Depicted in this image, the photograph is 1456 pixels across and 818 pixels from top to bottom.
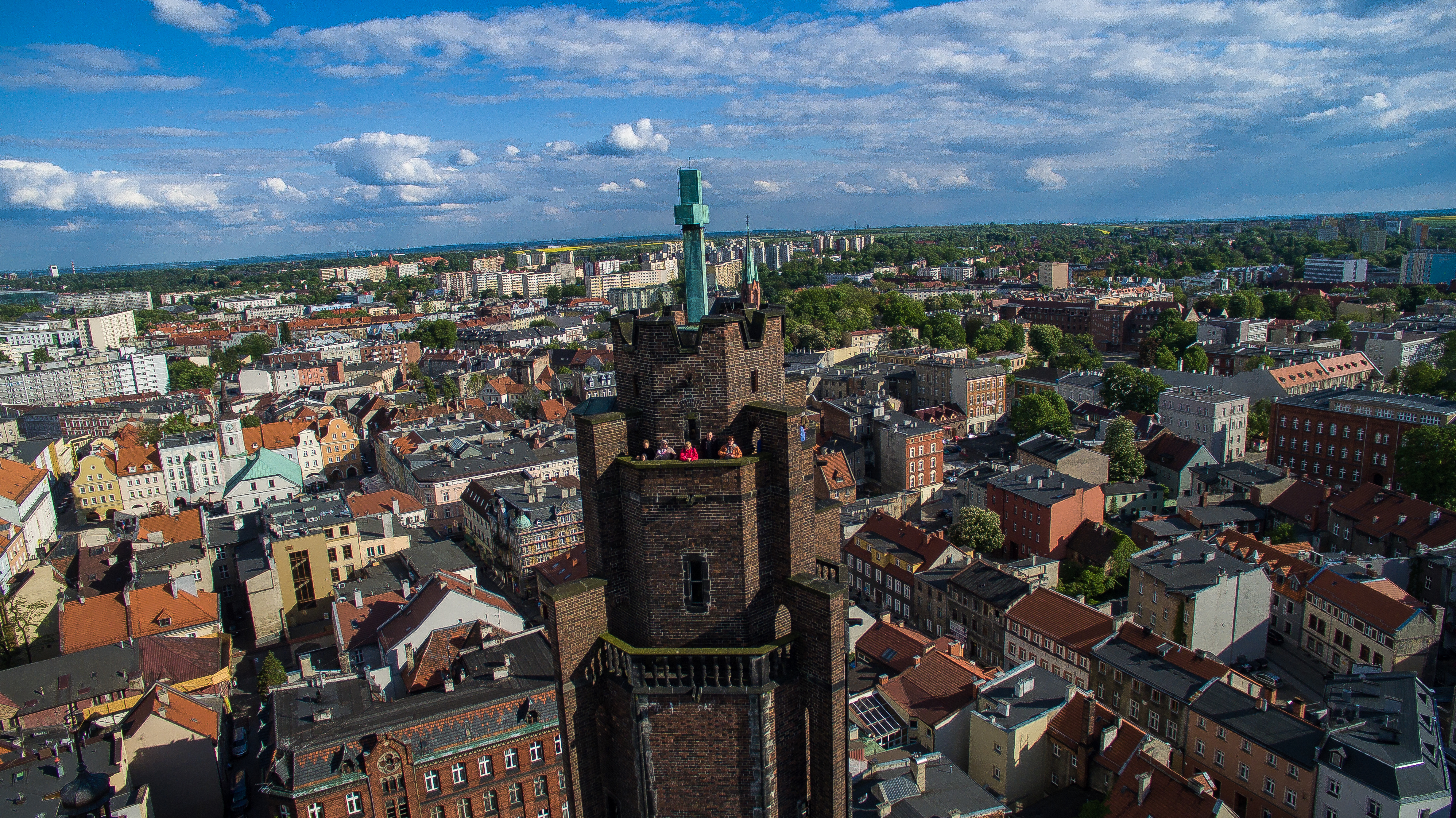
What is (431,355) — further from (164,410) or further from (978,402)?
(978,402)

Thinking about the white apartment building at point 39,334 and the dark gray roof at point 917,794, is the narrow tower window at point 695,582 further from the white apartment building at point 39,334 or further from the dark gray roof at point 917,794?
the white apartment building at point 39,334

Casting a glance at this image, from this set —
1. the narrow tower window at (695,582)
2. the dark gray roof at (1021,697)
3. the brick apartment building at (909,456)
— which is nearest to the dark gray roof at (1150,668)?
the dark gray roof at (1021,697)

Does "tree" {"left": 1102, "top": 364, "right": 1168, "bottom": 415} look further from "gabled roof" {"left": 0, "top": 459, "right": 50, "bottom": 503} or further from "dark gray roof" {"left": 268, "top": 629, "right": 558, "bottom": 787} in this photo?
"gabled roof" {"left": 0, "top": 459, "right": 50, "bottom": 503}

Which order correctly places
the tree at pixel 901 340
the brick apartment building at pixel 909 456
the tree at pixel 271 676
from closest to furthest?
1. the tree at pixel 271 676
2. the brick apartment building at pixel 909 456
3. the tree at pixel 901 340

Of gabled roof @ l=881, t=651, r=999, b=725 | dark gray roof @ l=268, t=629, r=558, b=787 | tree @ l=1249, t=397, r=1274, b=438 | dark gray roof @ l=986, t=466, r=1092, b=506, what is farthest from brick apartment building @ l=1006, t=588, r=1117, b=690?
tree @ l=1249, t=397, r=1274, b=438

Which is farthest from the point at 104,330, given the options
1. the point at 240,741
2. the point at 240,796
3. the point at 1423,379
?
the point at 1423,379

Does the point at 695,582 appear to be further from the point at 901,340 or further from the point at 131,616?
the point at 901,340
